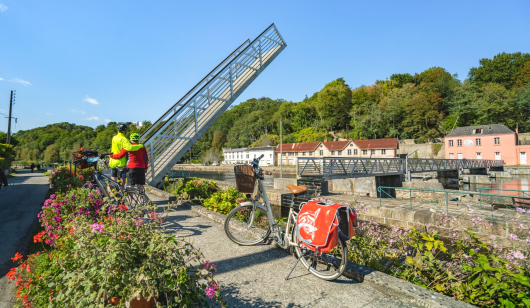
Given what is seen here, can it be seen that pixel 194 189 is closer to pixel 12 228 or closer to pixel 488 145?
pixel 12 228

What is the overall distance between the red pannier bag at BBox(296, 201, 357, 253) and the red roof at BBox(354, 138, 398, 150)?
56874 mm

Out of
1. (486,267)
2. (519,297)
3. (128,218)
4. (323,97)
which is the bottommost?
(519,297)

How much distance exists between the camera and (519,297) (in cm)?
220

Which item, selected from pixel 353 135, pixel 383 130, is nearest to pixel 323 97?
pixel 353 135

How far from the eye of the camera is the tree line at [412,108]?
54.6m

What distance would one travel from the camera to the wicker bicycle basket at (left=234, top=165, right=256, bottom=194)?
13.1 feet

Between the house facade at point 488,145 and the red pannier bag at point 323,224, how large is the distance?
58425mm

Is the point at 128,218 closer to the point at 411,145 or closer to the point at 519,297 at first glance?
the point at 519,297

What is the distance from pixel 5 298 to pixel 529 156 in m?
62.4

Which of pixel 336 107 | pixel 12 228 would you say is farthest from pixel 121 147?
pixel 336 107

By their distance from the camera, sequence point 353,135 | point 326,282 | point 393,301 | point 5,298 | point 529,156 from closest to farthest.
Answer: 1. point 393,301
2. point 5,298
3. point 326,282
4. point 529,156
5. point 353,135

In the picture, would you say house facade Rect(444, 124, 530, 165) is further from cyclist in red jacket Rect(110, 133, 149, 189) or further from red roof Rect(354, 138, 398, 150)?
cyclist in red jacket Rect(110, 133, 149, 189)

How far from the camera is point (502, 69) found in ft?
216

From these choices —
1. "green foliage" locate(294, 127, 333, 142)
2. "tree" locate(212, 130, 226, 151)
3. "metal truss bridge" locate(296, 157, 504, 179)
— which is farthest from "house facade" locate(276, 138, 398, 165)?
"tree" locate(212, 130, 226, 151)
